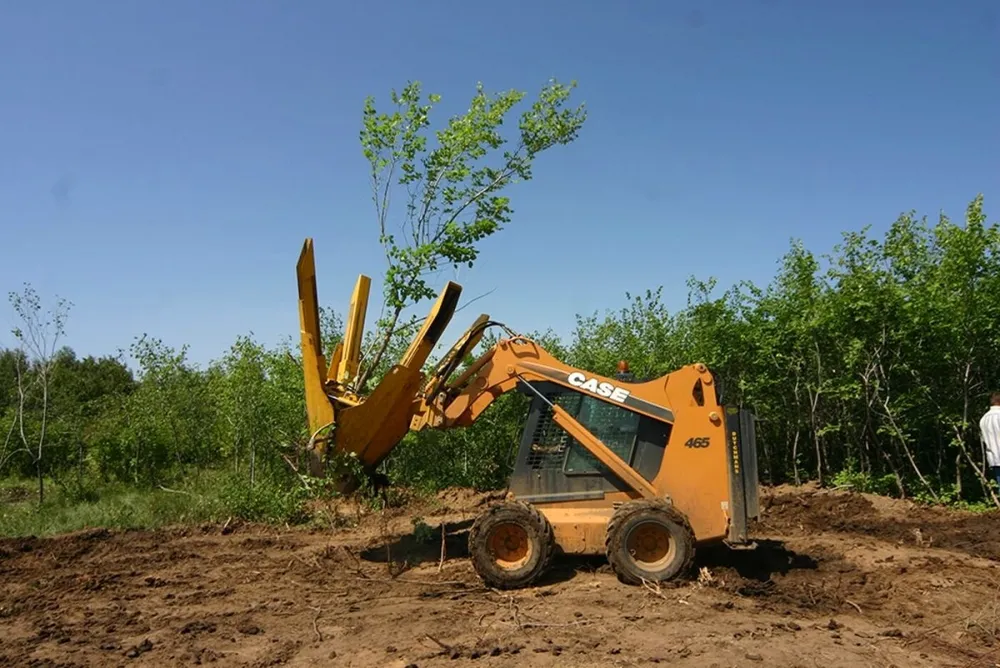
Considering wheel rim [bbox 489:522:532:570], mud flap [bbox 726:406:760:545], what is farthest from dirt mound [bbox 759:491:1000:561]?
wheel rim [bbox 489:522:532:570]

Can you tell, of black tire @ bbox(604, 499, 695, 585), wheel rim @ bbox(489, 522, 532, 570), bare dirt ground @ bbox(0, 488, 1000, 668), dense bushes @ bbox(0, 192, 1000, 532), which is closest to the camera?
bare dirt ground @ bbox(0, 488, 1000, 668)

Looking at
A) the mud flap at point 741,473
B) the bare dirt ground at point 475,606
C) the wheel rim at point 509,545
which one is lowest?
the bare dirt ground at point 475,606

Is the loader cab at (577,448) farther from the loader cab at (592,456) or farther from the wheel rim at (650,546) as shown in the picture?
the wheel rim at (650,546)

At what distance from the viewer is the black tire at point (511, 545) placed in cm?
732

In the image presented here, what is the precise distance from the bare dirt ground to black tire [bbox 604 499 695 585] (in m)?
0.18

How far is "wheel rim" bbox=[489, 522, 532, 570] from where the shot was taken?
7.45 meters

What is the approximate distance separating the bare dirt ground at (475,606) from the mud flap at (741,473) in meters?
0.49

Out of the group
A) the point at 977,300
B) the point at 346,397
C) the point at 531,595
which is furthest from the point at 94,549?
the point at 977,300

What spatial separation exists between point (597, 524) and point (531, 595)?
0.93 metres

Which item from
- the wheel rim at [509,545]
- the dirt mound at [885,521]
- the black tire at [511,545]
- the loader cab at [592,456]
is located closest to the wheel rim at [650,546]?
the loader cab at [592,456]

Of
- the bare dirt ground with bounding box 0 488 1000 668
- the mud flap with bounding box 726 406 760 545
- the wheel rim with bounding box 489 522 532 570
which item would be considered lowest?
the bare dirt ground with bounding box 0 488 1000 668

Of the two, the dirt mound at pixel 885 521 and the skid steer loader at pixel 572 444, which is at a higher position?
the skid steer loader at pixel 572 444

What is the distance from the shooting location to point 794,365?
43.4 ft

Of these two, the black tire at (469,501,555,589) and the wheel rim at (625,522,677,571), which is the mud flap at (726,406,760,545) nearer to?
the wheel rim at (625,522,677,571)
